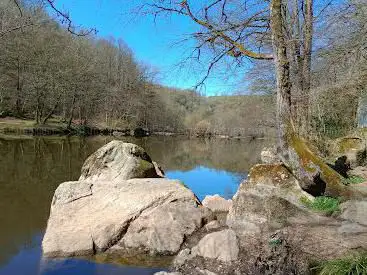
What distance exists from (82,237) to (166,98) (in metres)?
56.7

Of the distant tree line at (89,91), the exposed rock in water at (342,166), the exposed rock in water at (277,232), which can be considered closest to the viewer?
the exposed rock in water at (277,232)

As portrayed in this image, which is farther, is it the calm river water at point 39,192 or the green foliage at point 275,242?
the calm river water at point 39,192

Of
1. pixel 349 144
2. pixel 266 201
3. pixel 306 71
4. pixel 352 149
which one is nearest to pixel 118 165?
pixel 266 201

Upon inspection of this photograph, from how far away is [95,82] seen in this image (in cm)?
4100

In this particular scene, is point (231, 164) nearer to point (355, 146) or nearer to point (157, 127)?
point (355, 146)

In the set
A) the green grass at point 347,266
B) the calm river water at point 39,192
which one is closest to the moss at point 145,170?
the calm river water at point 39,192

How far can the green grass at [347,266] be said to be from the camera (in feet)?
13.7

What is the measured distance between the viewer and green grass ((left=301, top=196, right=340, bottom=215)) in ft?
20.8

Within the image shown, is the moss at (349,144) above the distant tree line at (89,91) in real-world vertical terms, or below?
below

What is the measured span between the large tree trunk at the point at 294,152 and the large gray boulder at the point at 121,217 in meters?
1.83

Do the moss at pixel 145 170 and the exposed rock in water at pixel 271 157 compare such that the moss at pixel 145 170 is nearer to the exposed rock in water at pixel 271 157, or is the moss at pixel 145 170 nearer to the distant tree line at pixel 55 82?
the exposed rock in water at pixel 271 157

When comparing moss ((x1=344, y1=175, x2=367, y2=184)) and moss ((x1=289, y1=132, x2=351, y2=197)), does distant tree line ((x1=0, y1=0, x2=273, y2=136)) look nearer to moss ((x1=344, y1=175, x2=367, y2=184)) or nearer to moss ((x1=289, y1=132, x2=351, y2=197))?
moss ((x1=344, y1=175, x2=367, y2=184))

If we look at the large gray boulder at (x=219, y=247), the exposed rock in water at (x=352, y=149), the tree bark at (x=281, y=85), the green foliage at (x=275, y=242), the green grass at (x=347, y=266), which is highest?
the tree bark at (x=281, y=85)

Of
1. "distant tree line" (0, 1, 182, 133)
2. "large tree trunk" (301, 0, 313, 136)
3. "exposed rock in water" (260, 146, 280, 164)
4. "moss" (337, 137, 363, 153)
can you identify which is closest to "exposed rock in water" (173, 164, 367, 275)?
"exposed rock in water" (260, 146, 280, 164)
